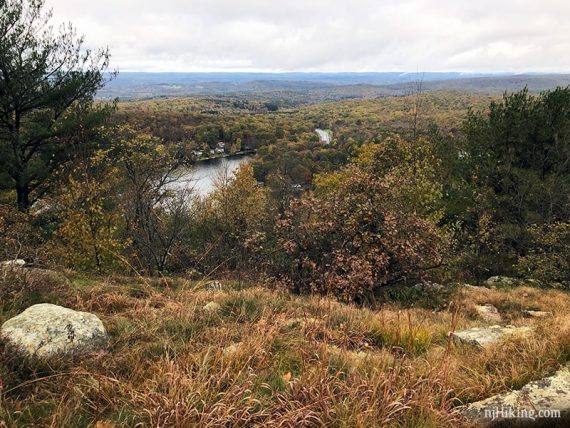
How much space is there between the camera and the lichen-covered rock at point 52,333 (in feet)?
12.3

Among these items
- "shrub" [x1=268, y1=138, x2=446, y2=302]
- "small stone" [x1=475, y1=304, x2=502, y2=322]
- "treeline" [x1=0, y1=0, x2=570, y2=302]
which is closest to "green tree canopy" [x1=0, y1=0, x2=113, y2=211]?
"treeline" [x1=0, y1=0, x2=570, y2=302]

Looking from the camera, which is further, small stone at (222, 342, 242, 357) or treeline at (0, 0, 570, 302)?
treeline at (0, 0, 570, 302)

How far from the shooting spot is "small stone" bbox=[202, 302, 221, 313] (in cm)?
532

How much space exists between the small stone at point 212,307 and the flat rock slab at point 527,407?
10.5 feet

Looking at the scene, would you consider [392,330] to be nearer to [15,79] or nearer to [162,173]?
[162,173]

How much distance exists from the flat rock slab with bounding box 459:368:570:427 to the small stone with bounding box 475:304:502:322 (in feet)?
20.9

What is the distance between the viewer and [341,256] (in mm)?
9969

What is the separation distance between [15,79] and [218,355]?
15.3 m

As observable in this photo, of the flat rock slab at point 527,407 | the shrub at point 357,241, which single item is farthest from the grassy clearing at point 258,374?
the shrub at point 357,241

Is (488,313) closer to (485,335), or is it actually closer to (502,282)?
(485,335)

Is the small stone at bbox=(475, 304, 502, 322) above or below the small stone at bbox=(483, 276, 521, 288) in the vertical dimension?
above

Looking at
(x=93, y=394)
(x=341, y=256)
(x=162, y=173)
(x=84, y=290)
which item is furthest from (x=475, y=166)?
(x=93, y=394)

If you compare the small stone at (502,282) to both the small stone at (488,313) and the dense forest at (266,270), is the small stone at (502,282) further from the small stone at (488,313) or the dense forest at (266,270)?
the small stone at (488,313)

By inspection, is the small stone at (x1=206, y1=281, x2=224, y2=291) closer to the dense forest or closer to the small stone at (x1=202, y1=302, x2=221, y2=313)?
the dense forest
